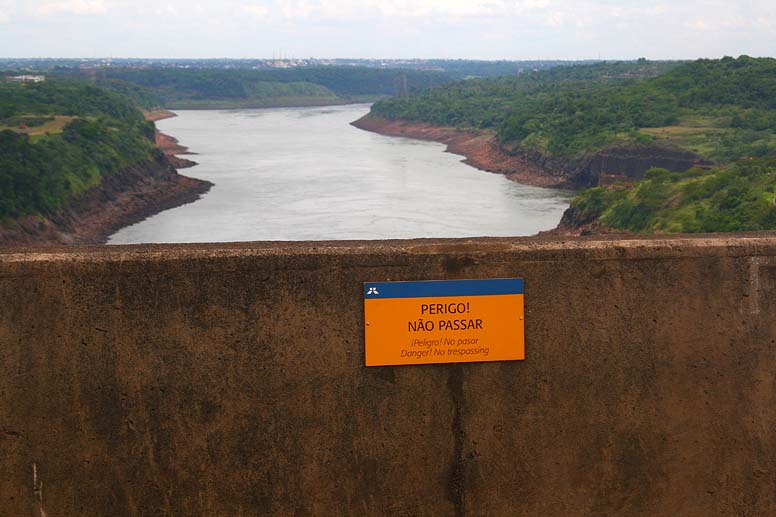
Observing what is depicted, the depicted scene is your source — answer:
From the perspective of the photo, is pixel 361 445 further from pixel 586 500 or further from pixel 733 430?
pixel 733 430

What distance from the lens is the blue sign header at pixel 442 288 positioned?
4891mm

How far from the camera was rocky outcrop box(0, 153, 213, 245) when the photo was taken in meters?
37.2

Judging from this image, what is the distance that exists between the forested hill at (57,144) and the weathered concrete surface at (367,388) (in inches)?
1341

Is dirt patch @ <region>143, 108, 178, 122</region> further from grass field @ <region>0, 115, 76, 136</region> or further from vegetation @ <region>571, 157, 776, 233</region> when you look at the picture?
vegetation @ <region>571, 157, 776, 233</region>

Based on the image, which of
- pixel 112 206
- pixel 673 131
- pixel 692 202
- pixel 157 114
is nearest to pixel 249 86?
pixel 157 114

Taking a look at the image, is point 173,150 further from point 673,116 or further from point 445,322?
point 445,322

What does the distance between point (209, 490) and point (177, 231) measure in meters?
35.1

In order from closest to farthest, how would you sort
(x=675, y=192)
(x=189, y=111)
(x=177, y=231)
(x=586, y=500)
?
(x=586, y=500), (x=675, y=192), (x=177, y=231), (x=189, y=111)

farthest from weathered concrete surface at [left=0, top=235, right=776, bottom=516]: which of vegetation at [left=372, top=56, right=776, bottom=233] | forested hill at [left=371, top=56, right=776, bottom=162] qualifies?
forested hill at [left=371, top=56, right=776, bottom=162]

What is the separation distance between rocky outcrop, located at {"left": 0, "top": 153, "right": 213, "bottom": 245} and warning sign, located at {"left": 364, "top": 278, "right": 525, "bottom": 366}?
33.0 meters

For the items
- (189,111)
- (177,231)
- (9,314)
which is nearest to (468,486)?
(9,314)

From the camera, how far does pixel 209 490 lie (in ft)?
15.9

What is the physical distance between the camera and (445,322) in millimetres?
4957

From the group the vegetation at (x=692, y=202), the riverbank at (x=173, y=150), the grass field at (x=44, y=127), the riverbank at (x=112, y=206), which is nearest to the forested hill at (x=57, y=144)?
the grass field at (x=44, y=127)
